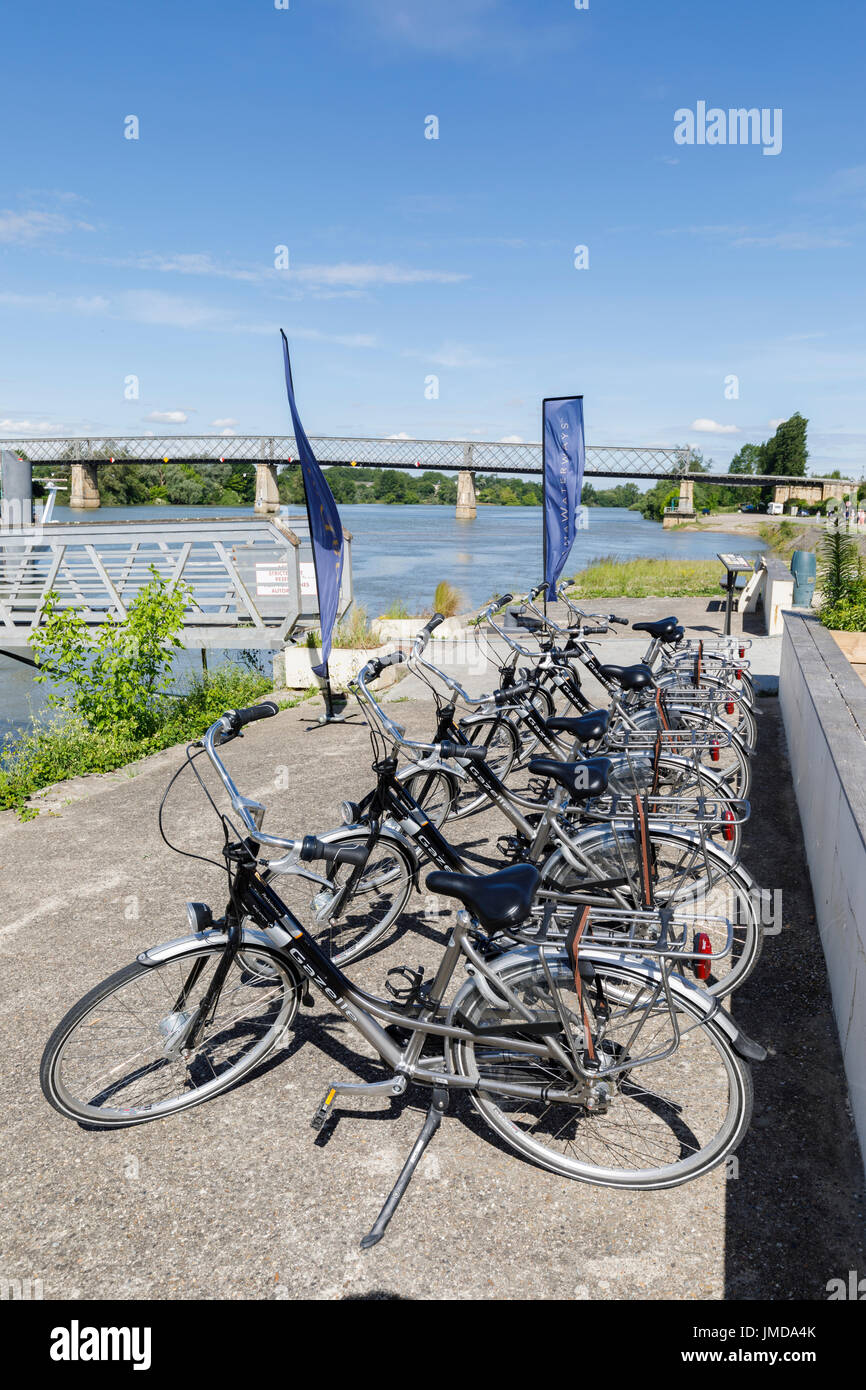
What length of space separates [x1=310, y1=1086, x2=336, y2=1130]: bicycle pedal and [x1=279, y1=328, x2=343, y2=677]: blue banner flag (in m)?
5.42

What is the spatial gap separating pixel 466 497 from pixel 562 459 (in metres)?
81.8

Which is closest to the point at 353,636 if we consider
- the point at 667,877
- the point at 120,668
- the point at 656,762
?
the point at 120,668

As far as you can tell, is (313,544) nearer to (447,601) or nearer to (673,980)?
(673,980)

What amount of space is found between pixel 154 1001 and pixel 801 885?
333 cm

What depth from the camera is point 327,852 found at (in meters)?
2.70

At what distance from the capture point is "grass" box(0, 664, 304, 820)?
7.08 metres

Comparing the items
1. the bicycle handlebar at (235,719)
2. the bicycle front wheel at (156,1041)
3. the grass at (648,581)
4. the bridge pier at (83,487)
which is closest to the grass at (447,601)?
the grass at (648,581)

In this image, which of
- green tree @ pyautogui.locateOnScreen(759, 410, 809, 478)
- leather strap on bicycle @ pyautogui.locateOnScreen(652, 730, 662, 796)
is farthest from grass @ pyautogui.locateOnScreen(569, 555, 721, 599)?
green tree @ pyautogui.locateOnScreen(759, 410, 809, 478)

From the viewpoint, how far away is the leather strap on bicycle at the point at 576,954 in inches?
102

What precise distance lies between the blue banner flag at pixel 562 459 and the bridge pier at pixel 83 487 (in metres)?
56.9

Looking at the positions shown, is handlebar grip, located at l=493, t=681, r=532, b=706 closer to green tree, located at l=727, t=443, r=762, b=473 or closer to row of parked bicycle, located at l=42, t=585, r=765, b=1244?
row of parked bicycle, located at l=42, t=585, r=765, b=1244

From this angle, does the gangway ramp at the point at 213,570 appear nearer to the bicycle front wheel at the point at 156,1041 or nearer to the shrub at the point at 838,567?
the shrub at the point at 838,567
